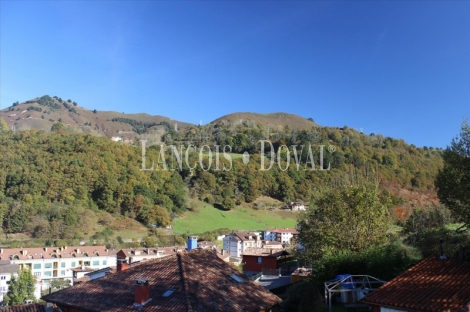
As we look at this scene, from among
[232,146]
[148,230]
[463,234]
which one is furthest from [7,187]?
[463,234]

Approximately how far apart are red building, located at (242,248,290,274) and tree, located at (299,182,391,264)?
14.0m

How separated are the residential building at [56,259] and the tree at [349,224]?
124ft

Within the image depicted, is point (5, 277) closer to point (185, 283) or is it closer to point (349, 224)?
point (349, 224)

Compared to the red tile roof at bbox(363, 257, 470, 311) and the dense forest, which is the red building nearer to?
the red tile roof at bbox(363, 257, 470, 311)

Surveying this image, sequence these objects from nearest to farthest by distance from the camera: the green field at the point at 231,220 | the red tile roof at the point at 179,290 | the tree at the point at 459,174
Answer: the red tile roof at the point at 179,290 < the tree at the point at 459,174 < the green field at the point at 231,220

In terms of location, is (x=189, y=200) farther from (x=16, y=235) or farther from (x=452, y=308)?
(x=452, y=308)

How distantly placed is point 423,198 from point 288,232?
33622mm

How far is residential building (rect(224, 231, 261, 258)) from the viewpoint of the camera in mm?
56344

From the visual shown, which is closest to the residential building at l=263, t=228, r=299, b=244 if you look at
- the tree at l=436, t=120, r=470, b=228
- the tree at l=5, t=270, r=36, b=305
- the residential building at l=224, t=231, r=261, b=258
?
the residential building at l=224, t=231, r=261, b=258

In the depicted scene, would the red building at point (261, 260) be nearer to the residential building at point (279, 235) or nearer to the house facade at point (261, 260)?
the house facade at point (261, 260)

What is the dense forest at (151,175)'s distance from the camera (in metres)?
70.2

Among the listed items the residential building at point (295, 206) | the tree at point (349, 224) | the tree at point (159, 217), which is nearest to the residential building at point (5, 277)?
the tree at point (349, 224)

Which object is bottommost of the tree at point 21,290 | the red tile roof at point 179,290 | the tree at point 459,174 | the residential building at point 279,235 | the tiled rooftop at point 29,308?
the tree at point 21,290

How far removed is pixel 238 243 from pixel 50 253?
25.6 meters
